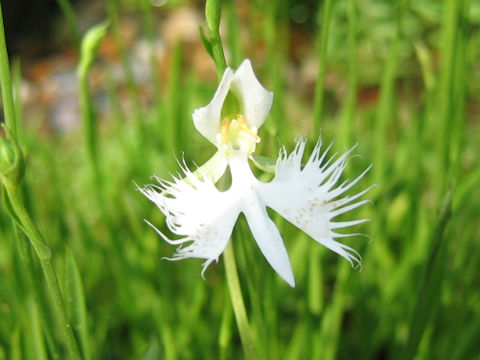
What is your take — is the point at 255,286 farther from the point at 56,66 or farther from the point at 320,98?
the point at 56,66

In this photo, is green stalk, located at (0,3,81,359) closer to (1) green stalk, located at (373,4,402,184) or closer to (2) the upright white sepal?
(2) the upright white sepal

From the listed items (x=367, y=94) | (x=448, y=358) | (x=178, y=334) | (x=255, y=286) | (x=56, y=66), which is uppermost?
(x=56, y=66)

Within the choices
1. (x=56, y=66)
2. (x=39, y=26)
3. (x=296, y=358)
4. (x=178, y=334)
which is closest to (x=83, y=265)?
(x=178, y=334)

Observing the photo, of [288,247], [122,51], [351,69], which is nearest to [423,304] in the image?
[351,69]

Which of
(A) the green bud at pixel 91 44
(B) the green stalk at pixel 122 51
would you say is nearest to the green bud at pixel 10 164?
(A) the green bud at pixel 91 44

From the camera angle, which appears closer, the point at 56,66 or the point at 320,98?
the point at 320,98

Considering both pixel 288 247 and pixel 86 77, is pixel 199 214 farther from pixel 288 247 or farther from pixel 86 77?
pixel 288 247
